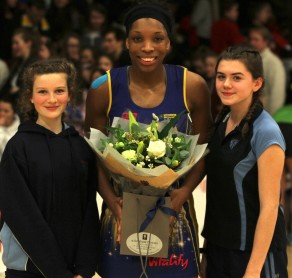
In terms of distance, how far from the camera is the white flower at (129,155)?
3.11m

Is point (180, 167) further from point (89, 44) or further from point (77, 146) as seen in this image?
point (89, 44)

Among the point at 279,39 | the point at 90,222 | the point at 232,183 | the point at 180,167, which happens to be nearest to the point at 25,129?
the point at 90,222

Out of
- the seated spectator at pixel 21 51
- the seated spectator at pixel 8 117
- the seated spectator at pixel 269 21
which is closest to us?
the seated spectator at pixel 8 117

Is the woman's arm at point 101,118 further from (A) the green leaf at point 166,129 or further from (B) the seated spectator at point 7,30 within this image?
(B) the seated spectator at point 7,30

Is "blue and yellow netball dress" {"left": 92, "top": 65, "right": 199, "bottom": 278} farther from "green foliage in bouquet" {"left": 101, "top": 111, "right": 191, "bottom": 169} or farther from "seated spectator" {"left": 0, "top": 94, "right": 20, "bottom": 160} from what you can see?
"seated spectator" {"left": 0, "top": 94, "right": 20, "bottom": 160}

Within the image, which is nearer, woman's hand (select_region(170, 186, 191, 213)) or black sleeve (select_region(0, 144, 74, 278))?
black sleeve (select_region(0, 144, 74, 278))

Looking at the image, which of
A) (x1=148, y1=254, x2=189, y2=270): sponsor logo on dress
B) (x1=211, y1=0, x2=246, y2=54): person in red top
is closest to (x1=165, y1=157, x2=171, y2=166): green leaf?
(x1=148, y1=254, x2=189, y2=270): sponsor logo on dress

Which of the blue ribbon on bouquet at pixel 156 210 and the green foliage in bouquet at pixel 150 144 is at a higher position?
the green foliage in bouquet at pixel 150 144

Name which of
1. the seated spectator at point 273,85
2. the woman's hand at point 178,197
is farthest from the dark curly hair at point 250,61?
the seated spectator at point 273,85

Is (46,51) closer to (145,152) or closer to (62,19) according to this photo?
(62,19)

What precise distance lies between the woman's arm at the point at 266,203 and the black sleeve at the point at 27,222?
2.63 ft

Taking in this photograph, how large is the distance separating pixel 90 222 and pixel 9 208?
0.36m

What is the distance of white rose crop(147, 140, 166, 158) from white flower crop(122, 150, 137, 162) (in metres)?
0.06

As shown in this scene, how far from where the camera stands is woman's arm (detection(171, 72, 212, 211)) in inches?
134
